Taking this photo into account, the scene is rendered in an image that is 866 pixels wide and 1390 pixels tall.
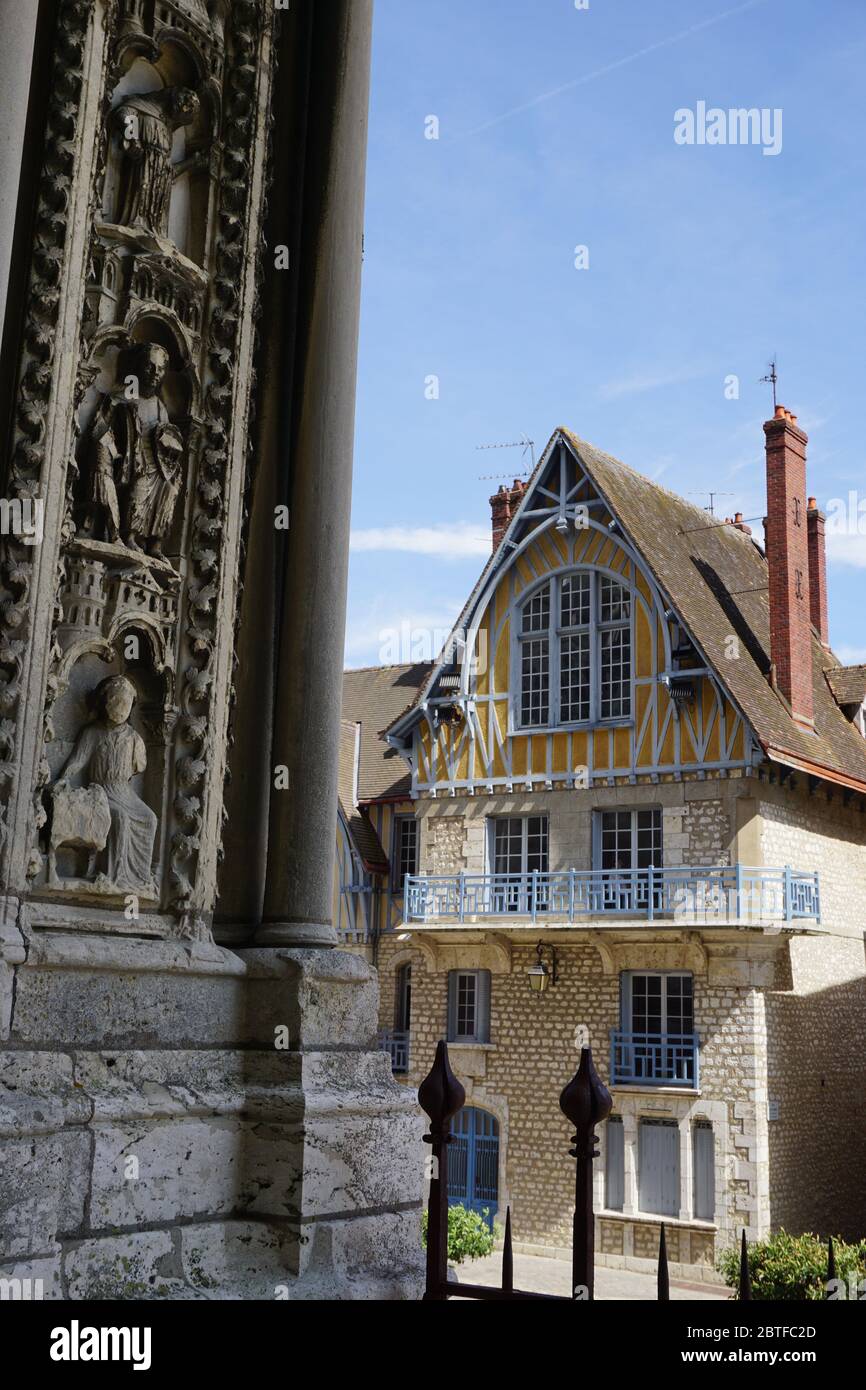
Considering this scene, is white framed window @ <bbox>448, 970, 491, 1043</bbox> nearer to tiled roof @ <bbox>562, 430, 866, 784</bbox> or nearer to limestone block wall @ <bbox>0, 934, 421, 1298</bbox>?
tiled roof @ <bbox>562, 430, 866, 784</bbox>

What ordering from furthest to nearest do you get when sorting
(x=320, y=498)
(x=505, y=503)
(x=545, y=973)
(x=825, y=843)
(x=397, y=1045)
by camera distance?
1. (x=505, y=503)
2. (x=397, y=1045)
3. (x=825, y=843)
4. (x=545, y=973)
5. (x=320, y=498)

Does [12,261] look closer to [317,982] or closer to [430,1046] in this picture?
[317,982]

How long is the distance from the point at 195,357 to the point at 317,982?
1.70m

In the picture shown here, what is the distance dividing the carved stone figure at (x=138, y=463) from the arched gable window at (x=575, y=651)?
15653mm

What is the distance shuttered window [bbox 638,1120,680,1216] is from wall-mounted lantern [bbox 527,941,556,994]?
7.40ft

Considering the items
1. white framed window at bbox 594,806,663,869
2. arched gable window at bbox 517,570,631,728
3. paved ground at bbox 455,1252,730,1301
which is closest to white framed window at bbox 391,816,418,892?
arched gable window at bbox 517,570,631,728

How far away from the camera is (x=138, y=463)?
345 centimetres

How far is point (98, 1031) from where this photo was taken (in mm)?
3066

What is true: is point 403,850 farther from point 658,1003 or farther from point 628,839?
point 658,1003

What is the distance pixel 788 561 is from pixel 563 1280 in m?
9.74

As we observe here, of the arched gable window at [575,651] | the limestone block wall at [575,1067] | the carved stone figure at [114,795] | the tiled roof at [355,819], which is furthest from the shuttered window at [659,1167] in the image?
the carved stone figure at [114,795]

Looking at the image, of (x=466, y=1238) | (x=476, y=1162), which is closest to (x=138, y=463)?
(x=466, y=1238)
